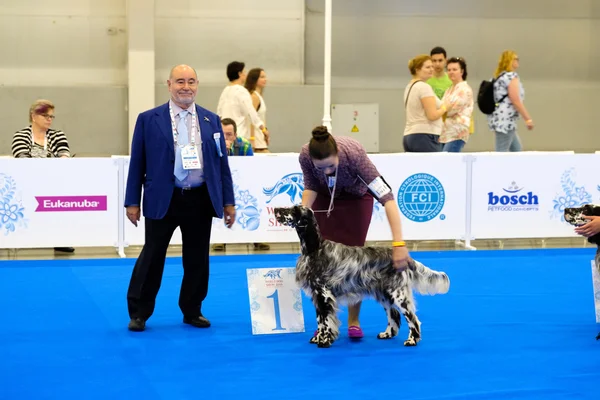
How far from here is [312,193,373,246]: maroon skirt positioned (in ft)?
17.5

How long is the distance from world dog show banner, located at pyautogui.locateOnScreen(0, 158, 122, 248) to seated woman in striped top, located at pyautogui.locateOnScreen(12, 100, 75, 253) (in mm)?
288

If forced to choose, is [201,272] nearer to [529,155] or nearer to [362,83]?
[529,155]

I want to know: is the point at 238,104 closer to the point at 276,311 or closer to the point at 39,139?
the point at 39,139

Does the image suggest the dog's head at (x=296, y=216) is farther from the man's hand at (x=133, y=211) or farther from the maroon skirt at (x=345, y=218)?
the man's hand at (x=133, y=211)

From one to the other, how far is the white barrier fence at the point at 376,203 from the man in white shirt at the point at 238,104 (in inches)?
48.4

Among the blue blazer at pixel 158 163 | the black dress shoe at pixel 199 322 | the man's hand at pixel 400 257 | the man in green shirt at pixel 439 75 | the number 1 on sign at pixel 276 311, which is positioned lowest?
the black dress shoe at pixel 199 322

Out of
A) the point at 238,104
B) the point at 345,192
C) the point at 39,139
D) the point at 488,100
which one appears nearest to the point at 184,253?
the point at 345,192

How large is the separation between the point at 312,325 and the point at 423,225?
3293 mm

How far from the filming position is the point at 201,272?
584cm

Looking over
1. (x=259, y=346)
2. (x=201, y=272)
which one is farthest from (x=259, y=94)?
(x=259, y=346)

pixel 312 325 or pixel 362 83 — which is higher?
pixel 362 83

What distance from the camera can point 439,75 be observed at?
34.5 feet

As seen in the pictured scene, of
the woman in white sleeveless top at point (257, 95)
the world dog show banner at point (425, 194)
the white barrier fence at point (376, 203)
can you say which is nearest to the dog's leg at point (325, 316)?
the white barrier fence at point (376, 203)

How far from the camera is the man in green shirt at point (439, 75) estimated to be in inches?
407
